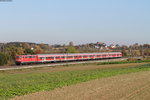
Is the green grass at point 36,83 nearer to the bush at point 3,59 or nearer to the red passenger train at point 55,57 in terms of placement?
the red passenger train at point 55,57

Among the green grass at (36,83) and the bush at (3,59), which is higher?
the bush at (3,59)

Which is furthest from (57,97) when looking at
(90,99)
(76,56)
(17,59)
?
(76,56)

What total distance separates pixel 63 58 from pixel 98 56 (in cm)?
1853

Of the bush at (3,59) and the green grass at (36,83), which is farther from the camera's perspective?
the bush at (3,59)

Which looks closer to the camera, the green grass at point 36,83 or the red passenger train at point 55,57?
the green grass at point 36,83

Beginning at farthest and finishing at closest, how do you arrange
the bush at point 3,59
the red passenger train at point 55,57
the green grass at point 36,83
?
the bush at point 3,59, the red passenger train at point 55,57, the green grass at point 36,83

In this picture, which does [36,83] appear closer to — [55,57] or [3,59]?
[3,59]

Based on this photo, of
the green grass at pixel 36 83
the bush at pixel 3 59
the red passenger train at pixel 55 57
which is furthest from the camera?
the bush at pixel 3 59

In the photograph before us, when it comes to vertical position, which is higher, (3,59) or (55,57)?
(55,57)

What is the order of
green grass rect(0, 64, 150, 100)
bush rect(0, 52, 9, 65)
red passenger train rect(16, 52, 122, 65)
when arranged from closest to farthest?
green grass rect(0, 64, 150, 100), red passenger train rect(16, 52, 122, 65), bush rect(0, 52, 9, 65)

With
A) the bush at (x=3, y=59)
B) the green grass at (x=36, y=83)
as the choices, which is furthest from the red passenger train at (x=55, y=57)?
the green grass at (x=36, y=83)

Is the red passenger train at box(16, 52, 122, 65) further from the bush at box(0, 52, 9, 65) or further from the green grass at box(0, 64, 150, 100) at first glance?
the green grass at box(0, 64, 150, 100)

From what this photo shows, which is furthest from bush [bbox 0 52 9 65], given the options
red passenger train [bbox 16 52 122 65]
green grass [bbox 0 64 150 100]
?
green grass [bbox 0 64 150 100]

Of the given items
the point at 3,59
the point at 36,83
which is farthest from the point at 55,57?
the point at 36,83
